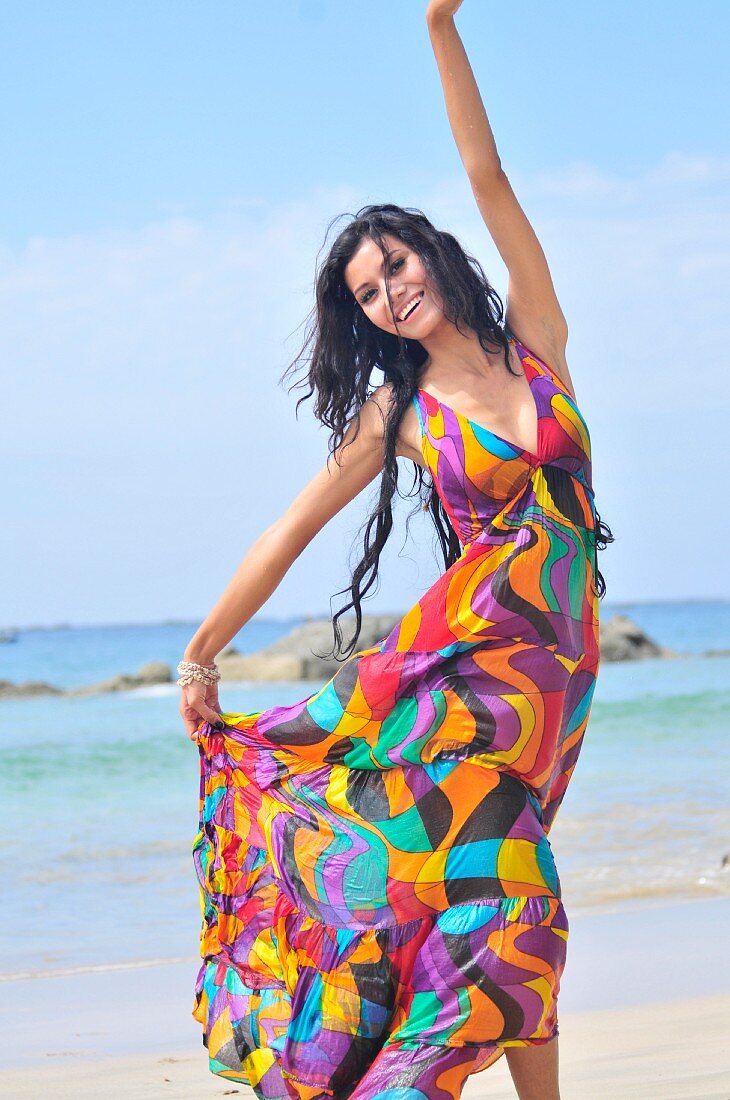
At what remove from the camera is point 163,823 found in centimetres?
998

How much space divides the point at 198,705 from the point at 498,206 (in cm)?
130

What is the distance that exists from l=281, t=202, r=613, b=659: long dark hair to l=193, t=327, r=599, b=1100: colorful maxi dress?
0.36 ft

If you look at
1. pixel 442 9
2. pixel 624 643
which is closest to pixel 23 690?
pixel 624 643

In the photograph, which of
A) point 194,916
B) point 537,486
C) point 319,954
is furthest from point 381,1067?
point 194,916

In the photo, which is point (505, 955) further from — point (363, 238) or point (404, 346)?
point (363, 238)

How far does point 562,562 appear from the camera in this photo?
2635mm

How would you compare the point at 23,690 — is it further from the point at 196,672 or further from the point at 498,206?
the point at 498,206

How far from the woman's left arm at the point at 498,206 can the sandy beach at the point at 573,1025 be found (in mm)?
2022

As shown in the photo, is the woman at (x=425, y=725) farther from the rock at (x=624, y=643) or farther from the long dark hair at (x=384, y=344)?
the rock at (x=624, y=643)

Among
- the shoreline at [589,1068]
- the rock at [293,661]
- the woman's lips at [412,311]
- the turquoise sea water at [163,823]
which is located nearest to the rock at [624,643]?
the rock at [293,661]

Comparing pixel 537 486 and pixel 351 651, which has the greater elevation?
pixel 537 486

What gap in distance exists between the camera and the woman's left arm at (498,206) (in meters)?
2.78

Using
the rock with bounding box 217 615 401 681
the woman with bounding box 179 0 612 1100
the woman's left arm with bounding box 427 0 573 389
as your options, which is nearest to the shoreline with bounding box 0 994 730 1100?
the woman with bounding box 179 0 612 1100

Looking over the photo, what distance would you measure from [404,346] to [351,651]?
0.69m
